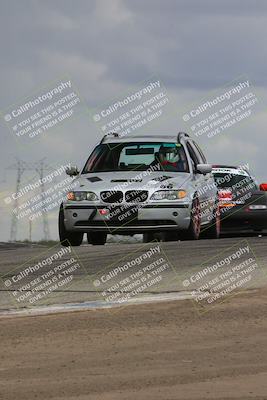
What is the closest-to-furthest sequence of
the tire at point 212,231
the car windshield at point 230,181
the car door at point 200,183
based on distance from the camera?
the car door at point 200,183
the tire at point 212,231
the car windshield at point 230,181

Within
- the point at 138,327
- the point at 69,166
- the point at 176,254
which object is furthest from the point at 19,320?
the point at 69,166

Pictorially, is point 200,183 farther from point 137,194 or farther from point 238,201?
point 238,201

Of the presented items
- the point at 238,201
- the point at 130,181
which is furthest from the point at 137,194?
the point at 238,201

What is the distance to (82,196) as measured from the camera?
17859 mm

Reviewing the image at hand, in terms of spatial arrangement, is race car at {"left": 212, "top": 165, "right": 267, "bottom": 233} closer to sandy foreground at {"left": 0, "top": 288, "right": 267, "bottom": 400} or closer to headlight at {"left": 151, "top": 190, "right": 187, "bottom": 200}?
headlight at {"left": 151, "top": 190, "right": 187, "bottom": 200}

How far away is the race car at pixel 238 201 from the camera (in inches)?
950

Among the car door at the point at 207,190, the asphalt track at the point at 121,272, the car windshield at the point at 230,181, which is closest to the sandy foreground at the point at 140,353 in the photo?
the asphalt track at the point at 121,272

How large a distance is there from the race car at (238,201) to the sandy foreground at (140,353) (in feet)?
39.6

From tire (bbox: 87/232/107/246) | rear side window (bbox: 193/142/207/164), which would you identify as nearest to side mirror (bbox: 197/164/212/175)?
rear side window (bbox: 193/142/207/164)

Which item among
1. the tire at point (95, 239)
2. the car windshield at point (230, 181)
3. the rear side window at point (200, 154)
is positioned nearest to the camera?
the tire at point (95, 239)

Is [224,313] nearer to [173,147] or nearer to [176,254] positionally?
[176,254]

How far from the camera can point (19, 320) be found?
1088 centimetres

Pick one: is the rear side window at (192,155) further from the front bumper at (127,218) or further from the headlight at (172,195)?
the front bumper at (127,218)

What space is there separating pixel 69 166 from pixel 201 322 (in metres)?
8.34
